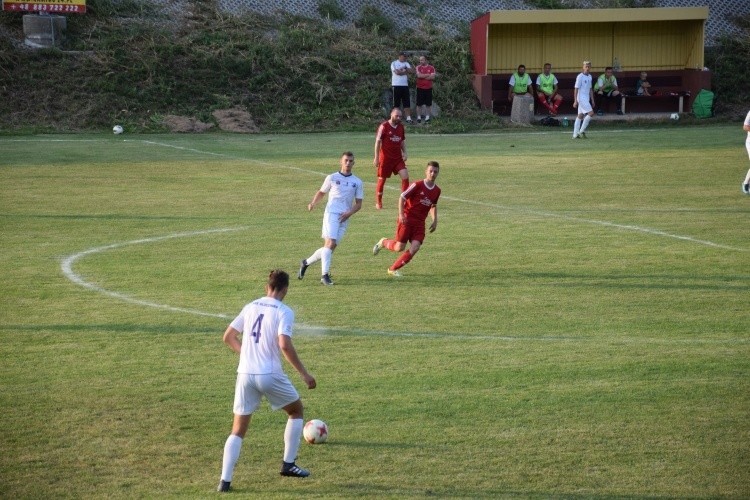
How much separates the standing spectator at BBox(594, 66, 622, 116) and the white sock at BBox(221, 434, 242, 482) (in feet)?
113

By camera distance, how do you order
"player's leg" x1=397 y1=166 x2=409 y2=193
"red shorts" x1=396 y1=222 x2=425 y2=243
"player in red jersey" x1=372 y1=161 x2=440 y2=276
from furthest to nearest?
1. "player's leg" x1=397 y1=166 x2=409 y2=193
2. "red shorts" x1=396 y1=222 x2=425 y2=243
3. "player in red jersey" x1=372 y1=161 x2=440 y2=276

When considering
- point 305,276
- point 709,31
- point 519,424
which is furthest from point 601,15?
point 519,424

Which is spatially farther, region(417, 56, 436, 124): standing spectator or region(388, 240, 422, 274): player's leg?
region(417, 56, 436, 124): standing spectator

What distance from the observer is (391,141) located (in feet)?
75.3

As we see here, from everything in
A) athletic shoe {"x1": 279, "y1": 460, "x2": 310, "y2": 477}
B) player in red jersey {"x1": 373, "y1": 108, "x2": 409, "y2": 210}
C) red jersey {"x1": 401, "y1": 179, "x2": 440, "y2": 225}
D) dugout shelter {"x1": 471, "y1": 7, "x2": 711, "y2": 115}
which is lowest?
athletic shoe {"x1": 279, "y1": 460, "x2": 310, "y2": 477}

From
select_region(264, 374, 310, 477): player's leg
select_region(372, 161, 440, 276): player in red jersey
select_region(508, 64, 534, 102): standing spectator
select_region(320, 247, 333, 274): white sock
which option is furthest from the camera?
select_region(508, 64, 534, 102): standing spectator

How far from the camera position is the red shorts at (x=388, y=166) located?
23.0m

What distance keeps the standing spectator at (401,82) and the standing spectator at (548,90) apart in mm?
4972

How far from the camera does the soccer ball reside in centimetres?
912

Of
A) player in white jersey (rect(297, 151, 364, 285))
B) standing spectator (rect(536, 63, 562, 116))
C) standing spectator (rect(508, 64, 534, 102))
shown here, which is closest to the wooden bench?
standing spectator (rect(536, 63, 562, 116))

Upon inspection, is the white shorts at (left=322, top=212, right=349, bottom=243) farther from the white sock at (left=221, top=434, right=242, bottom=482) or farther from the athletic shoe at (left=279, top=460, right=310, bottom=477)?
the white sock at (left=221, top=434, right=242, bottom=482)

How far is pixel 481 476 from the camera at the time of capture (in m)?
8.51

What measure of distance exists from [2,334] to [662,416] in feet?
25.1

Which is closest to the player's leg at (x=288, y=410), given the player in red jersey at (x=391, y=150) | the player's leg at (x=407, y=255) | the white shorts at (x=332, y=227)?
the white shorts at (x=332, y=227)
